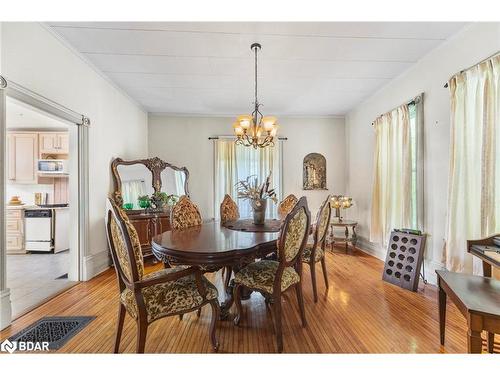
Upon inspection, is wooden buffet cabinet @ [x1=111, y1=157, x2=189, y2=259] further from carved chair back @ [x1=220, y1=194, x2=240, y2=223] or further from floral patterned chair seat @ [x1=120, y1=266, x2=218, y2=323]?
floral patterned chair seat @ [x1=120, y1=266, x2=218, y2=323]

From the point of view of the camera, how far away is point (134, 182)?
159 inches

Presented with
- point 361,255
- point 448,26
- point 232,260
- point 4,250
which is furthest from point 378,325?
point 4,250

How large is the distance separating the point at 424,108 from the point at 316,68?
55.4 inches

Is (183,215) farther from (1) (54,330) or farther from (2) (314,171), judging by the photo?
(2) (314,171)

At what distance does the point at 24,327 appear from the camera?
6.50ft

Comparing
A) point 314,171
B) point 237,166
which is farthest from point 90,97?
point 314,171

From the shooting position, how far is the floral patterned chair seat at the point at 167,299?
1498 millimetres

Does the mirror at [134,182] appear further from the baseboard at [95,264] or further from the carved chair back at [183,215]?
the carved chair back at [183,215]

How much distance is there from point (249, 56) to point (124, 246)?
241 cm

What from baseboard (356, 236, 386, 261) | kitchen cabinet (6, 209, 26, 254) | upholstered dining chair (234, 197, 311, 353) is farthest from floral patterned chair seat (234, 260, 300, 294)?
kitchen cabinet (6, 209, 26, 254)

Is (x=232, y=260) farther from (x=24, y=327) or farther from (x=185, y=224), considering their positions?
(x=24, y=327)

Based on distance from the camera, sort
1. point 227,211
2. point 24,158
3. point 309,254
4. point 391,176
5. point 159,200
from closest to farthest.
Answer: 1. point 309,254
2. point 227,211
3. point 391,176
4. point 159,200
5. point 24,158

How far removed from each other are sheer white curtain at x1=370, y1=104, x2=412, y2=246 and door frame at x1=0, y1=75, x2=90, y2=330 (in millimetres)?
4061

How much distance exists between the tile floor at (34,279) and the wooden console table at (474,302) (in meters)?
3.39
